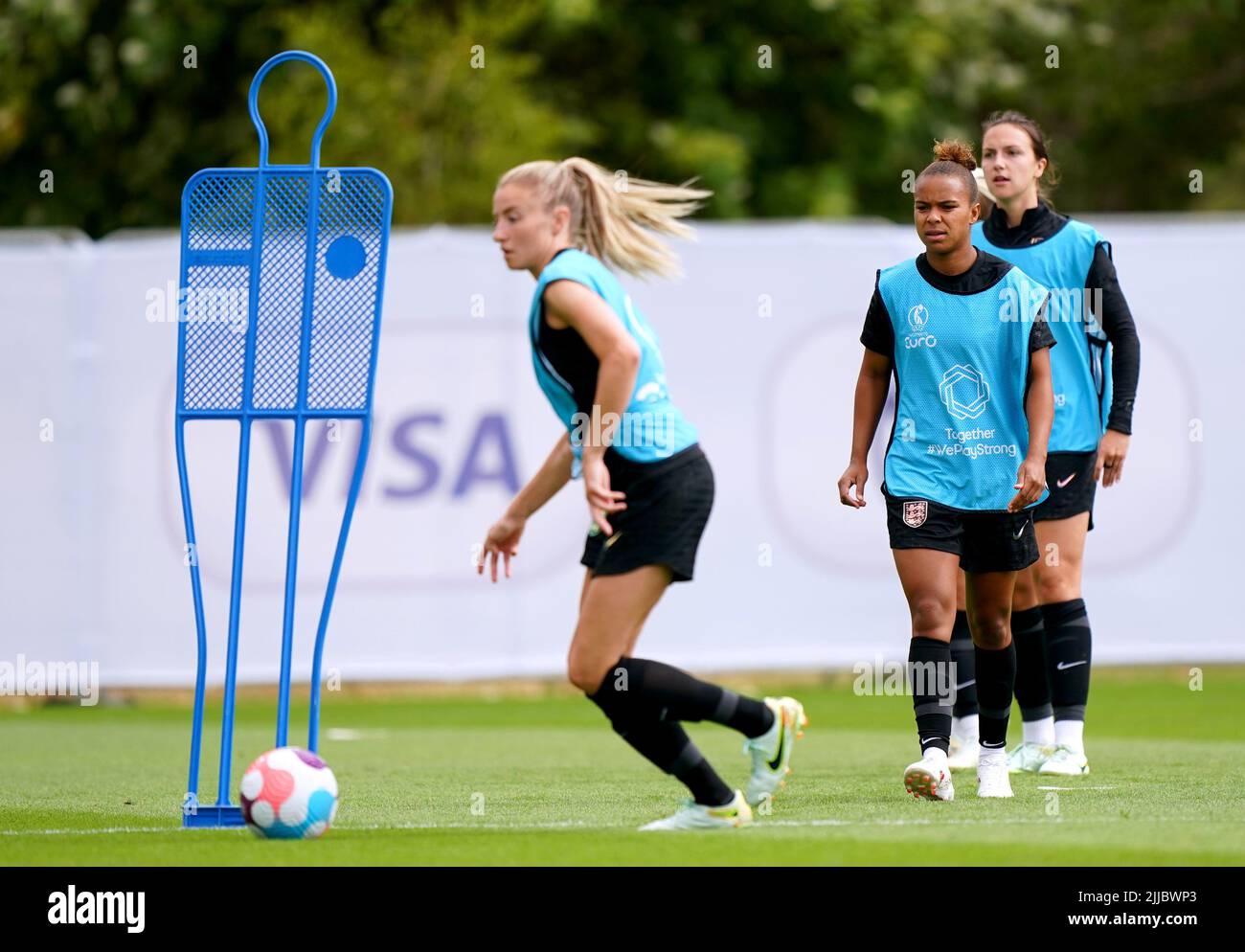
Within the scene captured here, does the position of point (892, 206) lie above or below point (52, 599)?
above

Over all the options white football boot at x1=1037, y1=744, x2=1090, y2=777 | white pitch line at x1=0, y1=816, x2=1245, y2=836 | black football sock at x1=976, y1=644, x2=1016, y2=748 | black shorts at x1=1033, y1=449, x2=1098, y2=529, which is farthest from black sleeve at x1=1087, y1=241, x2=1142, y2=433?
white pitch line at x1=0, y1=816, x2=1245, y2=836

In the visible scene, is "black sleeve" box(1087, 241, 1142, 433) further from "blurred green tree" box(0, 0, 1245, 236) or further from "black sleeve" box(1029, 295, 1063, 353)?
"blurred green tree" box(0, 0, 1245, 236)

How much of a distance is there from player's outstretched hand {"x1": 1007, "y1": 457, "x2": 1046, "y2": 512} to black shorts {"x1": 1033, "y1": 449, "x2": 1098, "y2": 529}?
135cm

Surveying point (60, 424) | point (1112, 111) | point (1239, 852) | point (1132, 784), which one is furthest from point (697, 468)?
point (1112, 111)

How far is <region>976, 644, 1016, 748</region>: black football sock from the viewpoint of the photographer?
268 inches

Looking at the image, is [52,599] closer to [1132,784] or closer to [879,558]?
[879,558]

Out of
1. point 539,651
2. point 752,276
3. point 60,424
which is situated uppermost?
point 752,276

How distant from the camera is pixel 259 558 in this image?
39.5 ft

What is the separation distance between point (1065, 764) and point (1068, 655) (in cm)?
51

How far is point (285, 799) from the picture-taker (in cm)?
584

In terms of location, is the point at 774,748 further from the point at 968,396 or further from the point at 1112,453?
the point at 1112,453
